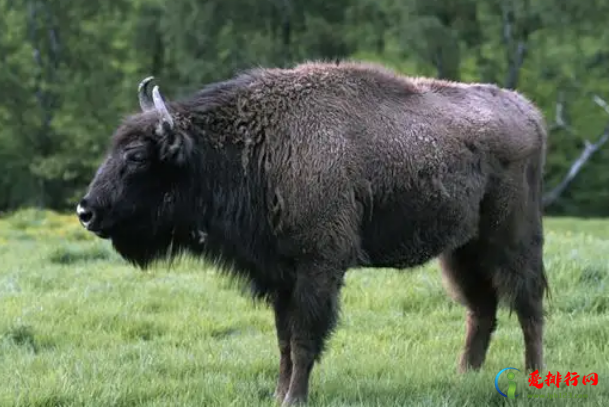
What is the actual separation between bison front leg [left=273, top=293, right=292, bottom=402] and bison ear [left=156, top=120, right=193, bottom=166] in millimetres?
1059

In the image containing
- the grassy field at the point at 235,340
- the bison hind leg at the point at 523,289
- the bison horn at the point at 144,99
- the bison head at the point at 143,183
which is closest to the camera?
the bison head at the point at 143,183

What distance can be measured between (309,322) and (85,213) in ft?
4.67

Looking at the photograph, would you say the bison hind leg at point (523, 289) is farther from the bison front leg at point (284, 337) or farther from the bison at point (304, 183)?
the bison front leg at point (284, 337)

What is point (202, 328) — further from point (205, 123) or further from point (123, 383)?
point (205, 123)

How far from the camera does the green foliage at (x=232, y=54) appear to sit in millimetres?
29109

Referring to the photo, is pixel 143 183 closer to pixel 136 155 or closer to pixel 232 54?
pixel 136 155

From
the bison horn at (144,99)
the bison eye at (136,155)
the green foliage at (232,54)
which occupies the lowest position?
the green foliage at (232,54)

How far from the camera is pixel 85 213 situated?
15.1 ft

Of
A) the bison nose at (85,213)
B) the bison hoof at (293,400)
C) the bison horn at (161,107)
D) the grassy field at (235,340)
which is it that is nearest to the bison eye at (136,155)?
the bison horn at (161,107)

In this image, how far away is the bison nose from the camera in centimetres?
459

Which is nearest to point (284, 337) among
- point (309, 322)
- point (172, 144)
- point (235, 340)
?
point (309, 322)

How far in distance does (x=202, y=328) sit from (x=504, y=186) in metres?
2.72

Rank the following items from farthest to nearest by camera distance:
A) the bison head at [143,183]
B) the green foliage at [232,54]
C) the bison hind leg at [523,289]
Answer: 1. the green foliage at [232,54]
2. the bison hind leg at [523,289]
3. the bison head at [143,183]

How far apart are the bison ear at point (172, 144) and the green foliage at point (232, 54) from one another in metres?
22.9
